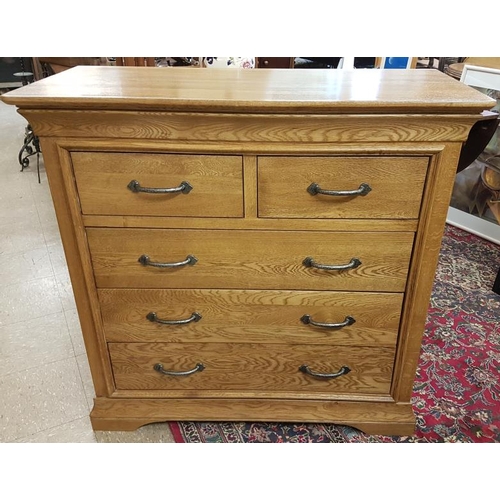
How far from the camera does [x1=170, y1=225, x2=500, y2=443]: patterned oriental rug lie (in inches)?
54.6

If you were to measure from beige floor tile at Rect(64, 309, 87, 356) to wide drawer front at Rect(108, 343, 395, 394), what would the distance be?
0.46 m

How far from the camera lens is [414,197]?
3.57 ft

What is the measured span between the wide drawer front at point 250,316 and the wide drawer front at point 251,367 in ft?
0.11

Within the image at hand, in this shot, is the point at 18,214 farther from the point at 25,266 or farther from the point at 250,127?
the point at 250,127

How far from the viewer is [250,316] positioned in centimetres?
126

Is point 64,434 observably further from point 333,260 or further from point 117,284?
point 333,260

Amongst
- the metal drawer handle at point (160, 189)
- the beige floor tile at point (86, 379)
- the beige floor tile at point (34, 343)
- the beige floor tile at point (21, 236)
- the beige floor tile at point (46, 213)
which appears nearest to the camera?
the metal drawer handle at point (160, 189)

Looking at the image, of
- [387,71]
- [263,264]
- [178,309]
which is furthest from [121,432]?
[387,71]

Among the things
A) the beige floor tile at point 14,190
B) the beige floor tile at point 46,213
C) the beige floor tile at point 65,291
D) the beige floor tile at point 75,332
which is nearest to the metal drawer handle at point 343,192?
the beige floor tile at point 75,332

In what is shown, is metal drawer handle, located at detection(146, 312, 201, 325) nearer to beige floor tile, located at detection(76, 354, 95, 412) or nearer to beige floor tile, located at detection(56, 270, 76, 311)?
beige floor tile, located at detection(76, 354, 95, 412)

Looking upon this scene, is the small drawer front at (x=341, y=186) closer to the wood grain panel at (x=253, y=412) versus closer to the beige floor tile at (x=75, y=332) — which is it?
the wood grain panel at (x=253, y=412)

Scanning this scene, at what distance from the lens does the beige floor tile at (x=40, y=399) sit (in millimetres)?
1423

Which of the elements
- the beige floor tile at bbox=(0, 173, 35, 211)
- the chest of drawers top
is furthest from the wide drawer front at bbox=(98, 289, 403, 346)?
the beige floor tile at bbox=(0, 173, 35, 211)
